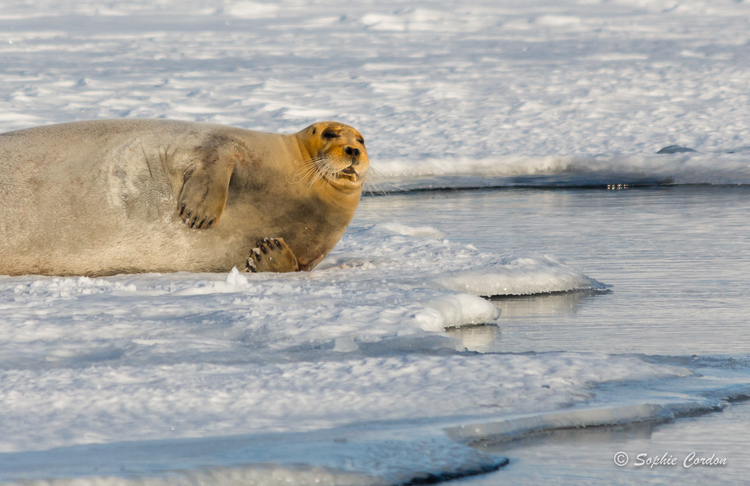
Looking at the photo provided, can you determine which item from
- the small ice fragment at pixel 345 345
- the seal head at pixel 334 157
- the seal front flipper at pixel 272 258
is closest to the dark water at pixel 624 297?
the small ice fragment at pixel 345 345

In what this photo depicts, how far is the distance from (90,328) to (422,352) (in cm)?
119

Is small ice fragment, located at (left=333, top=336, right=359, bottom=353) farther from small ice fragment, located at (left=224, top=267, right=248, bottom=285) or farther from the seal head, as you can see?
the seal head

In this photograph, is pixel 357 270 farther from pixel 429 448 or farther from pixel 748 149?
pixel 748 149

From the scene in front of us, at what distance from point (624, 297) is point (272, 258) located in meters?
1.78

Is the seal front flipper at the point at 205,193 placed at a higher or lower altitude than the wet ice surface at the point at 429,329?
higher

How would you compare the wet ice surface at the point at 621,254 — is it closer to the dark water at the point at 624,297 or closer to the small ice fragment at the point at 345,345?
the dark water at the point at 624,297

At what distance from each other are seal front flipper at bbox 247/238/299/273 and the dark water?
45.7 inches

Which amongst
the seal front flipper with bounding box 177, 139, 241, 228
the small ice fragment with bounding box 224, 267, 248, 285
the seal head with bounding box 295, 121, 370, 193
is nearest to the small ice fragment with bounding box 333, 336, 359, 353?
the small ice fragment with bounding box 224, 267, 248, 285

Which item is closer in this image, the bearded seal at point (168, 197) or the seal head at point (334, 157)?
the bearded seal at point (168, 197)

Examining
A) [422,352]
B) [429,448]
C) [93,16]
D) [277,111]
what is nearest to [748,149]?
[277,111]

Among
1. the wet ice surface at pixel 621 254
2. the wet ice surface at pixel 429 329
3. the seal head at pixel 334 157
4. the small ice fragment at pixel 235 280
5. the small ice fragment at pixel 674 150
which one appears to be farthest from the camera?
the small ice fragment at pixel 674 150

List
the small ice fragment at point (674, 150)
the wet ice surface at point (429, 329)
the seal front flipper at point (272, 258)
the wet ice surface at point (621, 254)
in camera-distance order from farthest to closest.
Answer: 1. the small ice fragment at point (674, 150)
2. the seal front flipper at point (272, 258)
3. the wet ice surface at point (621, 254)
4. the wet ice surface at point (429, 329)

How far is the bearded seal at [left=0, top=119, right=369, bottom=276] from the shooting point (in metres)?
4.89

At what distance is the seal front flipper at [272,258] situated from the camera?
16.7 feet
